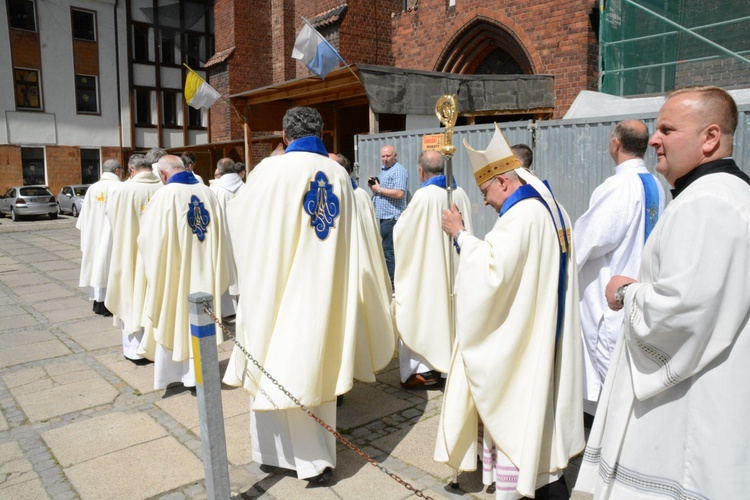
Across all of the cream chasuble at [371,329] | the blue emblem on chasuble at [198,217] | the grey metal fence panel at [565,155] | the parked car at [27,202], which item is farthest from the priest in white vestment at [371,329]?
the parked car at [27,202]

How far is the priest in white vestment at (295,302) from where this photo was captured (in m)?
3.22

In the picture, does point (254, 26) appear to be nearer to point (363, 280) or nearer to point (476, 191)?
point (476, 191)

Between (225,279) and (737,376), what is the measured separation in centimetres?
422

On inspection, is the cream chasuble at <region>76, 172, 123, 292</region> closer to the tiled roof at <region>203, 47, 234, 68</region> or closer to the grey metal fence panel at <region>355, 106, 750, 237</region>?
the grey metal fence panel at <region>355, 106, 750, 237</region>

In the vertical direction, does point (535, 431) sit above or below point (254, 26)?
below

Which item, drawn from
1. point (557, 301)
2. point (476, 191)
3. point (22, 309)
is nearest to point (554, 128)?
point (476, 191)

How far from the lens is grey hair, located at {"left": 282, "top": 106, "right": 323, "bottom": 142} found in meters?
3.43

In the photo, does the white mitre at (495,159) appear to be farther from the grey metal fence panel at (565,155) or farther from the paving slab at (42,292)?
the paving slab at (42,292)

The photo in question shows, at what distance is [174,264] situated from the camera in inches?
191

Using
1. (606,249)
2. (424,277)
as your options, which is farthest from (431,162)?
(606,249)

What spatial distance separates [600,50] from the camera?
9703mm

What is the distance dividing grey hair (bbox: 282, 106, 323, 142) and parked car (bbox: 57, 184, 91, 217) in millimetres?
22925

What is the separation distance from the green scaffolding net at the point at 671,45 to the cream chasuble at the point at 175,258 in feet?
23.1

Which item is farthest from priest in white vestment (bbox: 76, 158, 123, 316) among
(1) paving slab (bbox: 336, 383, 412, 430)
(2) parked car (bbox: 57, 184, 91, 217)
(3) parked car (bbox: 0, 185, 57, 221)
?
(2) parked car (bbox: 57, 184, 91, 217)
